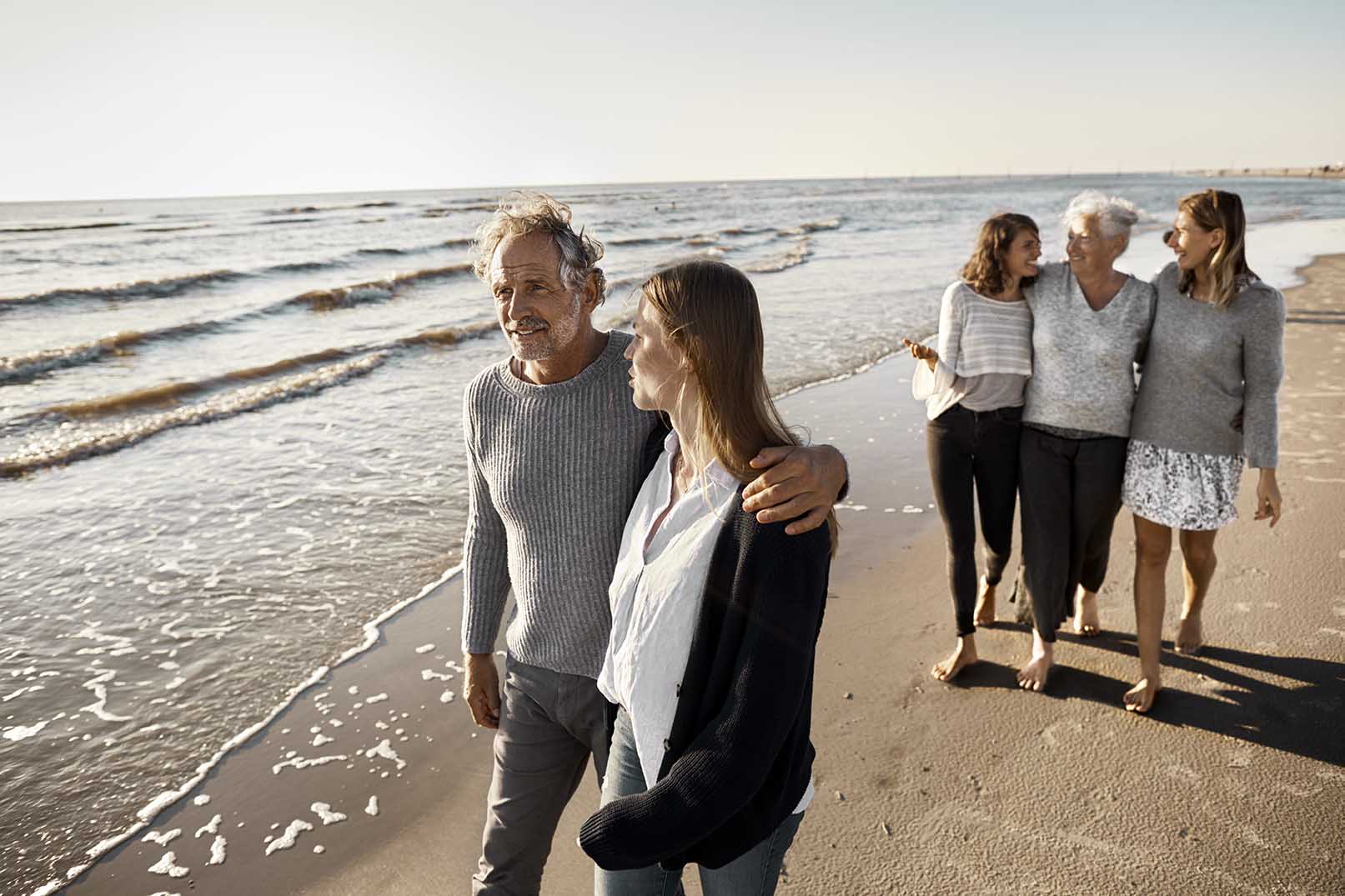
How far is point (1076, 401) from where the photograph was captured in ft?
11.7

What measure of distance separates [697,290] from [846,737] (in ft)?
8.22

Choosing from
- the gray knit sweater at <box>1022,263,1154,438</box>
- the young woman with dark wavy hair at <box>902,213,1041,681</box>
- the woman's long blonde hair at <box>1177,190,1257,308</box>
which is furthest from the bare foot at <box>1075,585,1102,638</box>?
the woman's long blonde hair at <box>1177,190,1257,308</box>

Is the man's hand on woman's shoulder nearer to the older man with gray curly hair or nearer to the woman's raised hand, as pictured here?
the older man with gray curly hair

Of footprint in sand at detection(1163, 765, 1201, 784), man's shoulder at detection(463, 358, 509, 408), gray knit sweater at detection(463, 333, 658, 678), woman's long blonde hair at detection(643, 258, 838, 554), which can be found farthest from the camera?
footprint in sand at detection(1163, 765, 1201, 784)

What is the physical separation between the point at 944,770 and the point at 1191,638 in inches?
68.1

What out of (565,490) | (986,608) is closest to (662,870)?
(565,490)

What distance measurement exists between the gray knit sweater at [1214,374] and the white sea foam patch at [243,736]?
4146 millimetres

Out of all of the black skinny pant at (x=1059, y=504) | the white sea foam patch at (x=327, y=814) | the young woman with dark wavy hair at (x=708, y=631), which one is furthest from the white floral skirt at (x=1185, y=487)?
the white sea foam patch at (x=327, y=814)

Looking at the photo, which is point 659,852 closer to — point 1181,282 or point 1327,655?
point 1181,282

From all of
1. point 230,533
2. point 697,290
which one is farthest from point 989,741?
point 230,533

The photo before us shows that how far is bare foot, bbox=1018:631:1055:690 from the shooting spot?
3.74 meters

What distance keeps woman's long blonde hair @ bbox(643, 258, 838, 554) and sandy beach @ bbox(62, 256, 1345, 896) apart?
183cm

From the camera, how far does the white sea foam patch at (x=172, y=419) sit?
27.0 ft

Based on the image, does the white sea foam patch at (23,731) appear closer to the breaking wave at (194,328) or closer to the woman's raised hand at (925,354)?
the woman's raised hand at (925,354)
